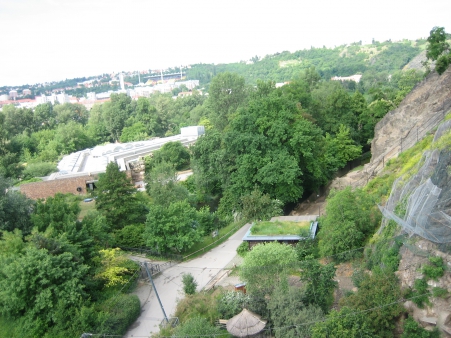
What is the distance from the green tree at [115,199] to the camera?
69.5 ft

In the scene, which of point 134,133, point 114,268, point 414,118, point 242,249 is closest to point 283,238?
point 242,249

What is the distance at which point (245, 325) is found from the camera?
1253 centimetres

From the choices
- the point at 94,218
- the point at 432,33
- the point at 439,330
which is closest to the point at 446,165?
the point at 439,330

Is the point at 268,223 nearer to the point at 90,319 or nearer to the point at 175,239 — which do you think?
the point at 175,239

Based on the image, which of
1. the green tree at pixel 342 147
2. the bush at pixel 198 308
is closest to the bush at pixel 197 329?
the bush at pixel 198 308

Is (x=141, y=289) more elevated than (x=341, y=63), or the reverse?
(x=341, y=63)

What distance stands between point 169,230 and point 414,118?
16.2 metres

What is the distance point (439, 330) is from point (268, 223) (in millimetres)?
10586

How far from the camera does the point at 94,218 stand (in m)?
18.2

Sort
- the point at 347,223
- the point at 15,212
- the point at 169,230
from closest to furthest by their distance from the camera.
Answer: the point at 347,223 → the point at 15,212 → the point at 169,230

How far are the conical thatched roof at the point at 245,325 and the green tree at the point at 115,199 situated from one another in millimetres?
10275

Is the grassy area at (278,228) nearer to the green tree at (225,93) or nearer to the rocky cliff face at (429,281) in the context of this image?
the rocky cliff face at (429,281)

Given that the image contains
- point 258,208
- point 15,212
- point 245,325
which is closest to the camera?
point 245,325

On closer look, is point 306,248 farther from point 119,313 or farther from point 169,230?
point 119,313
